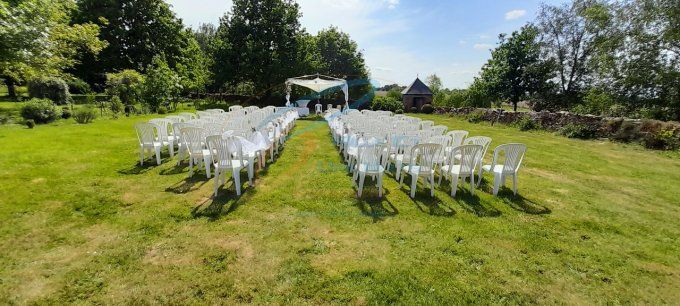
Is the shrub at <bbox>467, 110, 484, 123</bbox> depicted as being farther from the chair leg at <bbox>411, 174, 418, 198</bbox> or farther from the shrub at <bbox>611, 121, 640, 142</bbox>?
the chair leg at <bbox>411, 174, 418, 198</bbox>

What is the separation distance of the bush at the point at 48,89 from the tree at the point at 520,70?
26.3 metres

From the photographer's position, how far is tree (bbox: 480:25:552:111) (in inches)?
873

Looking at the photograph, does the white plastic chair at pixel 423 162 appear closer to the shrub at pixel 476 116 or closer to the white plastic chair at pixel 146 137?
the white plastic chair at pixel 146 137

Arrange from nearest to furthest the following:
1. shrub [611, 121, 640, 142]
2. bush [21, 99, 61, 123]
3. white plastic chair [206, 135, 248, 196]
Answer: white plastic chair [206, 135, 248, 196] → shrub [611, 121, 640, 142] → bush [21, 99, 61, 123]

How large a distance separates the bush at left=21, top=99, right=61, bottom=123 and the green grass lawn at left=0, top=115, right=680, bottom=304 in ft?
21.2

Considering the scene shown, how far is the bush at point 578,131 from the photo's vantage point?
12.9 metres

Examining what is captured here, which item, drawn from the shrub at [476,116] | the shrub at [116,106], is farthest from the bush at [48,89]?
the shrub at [476,116]

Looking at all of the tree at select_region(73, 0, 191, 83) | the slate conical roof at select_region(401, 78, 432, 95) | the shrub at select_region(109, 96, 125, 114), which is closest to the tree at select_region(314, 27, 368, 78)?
the slate conical roof at select_region(401, 78, 432, 95)

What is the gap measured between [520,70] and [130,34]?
30302 millimetres

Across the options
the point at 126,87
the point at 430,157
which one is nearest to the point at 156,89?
the point at 126,87

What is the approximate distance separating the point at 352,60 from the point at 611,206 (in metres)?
33.5

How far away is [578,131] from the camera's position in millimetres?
13188

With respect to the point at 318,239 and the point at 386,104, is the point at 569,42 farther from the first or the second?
the point at 318,239

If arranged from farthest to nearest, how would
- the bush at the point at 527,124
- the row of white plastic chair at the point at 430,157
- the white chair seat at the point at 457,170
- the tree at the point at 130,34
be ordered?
the tree at the point at 130,34 → the bush at the point at 527,124 → the white chair seat at the point at 457,170 → the row of white plastic chair at the point at 430,157
